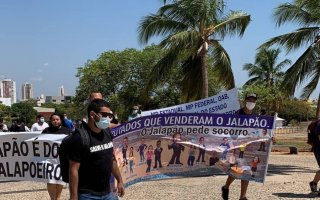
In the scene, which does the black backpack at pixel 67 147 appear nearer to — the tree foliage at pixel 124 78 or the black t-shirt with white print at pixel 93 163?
the black t-shirt with white print at pixel 93 163

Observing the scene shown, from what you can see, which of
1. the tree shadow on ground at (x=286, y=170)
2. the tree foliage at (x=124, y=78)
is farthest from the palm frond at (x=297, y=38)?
the tree foliage at (x=124, y=78)

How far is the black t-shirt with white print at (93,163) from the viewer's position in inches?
172

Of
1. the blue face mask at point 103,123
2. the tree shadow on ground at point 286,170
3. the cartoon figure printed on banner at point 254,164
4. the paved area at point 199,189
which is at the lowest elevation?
the tree shadow on ground at point 286,170

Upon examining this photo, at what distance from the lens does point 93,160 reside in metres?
4.43

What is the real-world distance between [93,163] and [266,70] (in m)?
50.0

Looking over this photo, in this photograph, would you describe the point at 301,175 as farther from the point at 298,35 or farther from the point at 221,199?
the point at 298,35

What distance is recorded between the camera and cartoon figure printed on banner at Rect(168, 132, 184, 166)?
26.0 ft

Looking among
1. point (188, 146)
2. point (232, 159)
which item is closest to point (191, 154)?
point (188, 146)

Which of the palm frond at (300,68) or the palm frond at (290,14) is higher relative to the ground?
the palm frond at (290,14)

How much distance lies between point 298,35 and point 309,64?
1.06 m

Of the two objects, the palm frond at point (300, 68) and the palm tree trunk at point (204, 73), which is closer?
the palm frond at point (300, 68)

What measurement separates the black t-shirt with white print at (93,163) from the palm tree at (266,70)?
47.0m

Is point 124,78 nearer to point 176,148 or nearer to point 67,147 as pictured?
point 176,148

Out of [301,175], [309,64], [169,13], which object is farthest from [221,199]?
[169,13]
